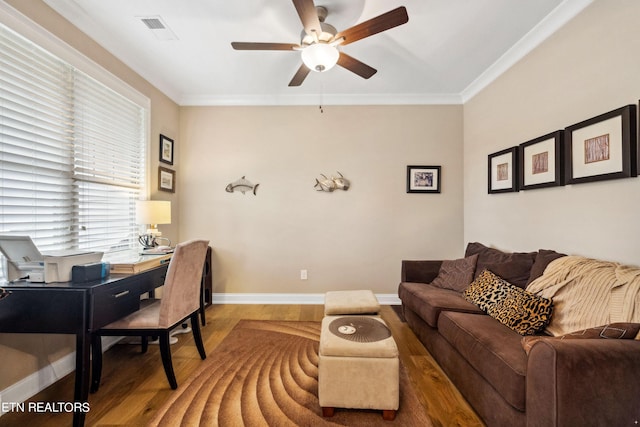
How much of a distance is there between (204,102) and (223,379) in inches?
128

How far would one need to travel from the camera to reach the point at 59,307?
1.53 meters

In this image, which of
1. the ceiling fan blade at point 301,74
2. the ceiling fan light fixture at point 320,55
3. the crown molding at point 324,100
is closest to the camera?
the ceiling fan light fixture at point 320,55

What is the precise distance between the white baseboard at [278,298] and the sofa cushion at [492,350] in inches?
61.6

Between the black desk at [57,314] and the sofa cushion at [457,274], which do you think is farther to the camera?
the sofa cushion at [457,274]

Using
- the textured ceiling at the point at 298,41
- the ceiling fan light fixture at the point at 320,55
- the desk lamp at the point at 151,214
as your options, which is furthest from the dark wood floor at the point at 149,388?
the textured ceiling at the point at 298,41

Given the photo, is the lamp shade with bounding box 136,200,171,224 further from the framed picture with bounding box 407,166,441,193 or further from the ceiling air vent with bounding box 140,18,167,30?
the framed picture with bounding box 407,166,441,193

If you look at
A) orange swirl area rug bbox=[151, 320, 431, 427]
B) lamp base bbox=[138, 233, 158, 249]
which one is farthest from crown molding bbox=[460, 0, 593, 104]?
lamp base bbox=[138, 233, 158, 249]

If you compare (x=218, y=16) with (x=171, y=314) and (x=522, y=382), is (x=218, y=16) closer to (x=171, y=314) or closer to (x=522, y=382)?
(x=171, y=314)

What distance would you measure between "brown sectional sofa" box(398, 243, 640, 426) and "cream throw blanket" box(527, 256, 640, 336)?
22 cm

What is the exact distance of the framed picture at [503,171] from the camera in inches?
→ 106

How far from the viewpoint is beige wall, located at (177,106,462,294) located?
3697 millimetres

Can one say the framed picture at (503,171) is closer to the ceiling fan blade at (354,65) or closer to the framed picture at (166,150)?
the ceiling fan blade at (354,65)

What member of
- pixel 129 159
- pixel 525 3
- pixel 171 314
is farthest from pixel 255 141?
pixel 525 3

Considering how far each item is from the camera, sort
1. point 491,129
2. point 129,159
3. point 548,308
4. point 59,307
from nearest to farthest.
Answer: point 59,307, point 548,308, point 129,159, point 491,129
